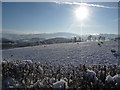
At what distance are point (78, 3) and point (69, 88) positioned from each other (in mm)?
3353

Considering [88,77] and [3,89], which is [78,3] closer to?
[88,77]

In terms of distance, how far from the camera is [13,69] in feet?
17.2

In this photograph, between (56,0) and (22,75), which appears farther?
(56,0)

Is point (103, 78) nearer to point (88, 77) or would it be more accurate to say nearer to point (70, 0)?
point (88, 77)

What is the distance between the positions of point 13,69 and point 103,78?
10.1ft

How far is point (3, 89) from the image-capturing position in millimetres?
3916

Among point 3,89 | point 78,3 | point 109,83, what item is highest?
point 78,3

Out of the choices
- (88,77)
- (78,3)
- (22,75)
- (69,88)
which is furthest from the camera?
(78,3)

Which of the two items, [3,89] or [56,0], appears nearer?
[3,89]

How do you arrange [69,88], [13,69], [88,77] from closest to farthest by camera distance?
[69,88] → [88,77] → [13,69]

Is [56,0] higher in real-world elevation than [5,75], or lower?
higher

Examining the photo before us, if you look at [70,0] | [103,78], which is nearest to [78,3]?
[70,0]

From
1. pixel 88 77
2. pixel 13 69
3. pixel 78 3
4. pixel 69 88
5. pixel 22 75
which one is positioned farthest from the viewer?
pixel 78 3

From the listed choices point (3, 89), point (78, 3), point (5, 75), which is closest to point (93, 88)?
point (3, 89)
